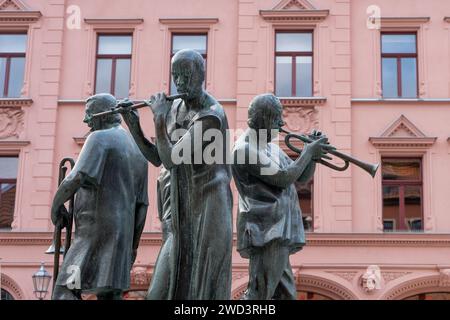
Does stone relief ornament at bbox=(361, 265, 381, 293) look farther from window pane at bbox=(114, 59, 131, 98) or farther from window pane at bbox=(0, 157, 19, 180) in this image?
window pane at bbox=(0, 157, 19, 180)

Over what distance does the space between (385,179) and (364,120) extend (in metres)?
1.59

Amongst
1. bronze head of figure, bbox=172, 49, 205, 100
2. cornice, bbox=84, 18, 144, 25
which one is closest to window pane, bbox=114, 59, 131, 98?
cornice, bbox=84, 18, 144, 25

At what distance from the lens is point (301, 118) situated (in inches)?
843

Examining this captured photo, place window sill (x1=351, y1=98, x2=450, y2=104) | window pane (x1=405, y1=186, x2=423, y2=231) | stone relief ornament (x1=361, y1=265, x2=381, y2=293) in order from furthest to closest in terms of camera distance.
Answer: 1. window sill (x1=351, y1=98, x2=450, y2=104)
2. window pane (x1=405, y1=186, x2=423, y2=231)
3. stone relief ornament (x1=361, y1=265, x2=381, y2=293)

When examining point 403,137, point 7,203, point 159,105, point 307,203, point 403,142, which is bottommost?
point 159,105

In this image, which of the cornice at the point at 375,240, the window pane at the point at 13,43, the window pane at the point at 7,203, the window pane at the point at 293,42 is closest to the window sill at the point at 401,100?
the window pane at the point at 293,42

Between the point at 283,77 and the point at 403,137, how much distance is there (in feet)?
11.2

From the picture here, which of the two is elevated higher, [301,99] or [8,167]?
[301,99]

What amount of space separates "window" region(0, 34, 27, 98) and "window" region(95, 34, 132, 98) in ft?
6.61

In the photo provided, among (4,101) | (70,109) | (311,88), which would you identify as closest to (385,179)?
(311,88)

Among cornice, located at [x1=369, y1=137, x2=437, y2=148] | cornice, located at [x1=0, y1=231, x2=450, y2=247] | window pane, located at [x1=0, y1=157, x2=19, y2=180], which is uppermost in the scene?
cornice, located at [x1=369, y1=137, x2=437, y2=148]

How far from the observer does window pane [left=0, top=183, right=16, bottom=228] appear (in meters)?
21.3

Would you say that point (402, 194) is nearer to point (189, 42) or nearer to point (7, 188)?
point (189, 42)

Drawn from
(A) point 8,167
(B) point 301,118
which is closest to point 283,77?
(B) point 301,118
